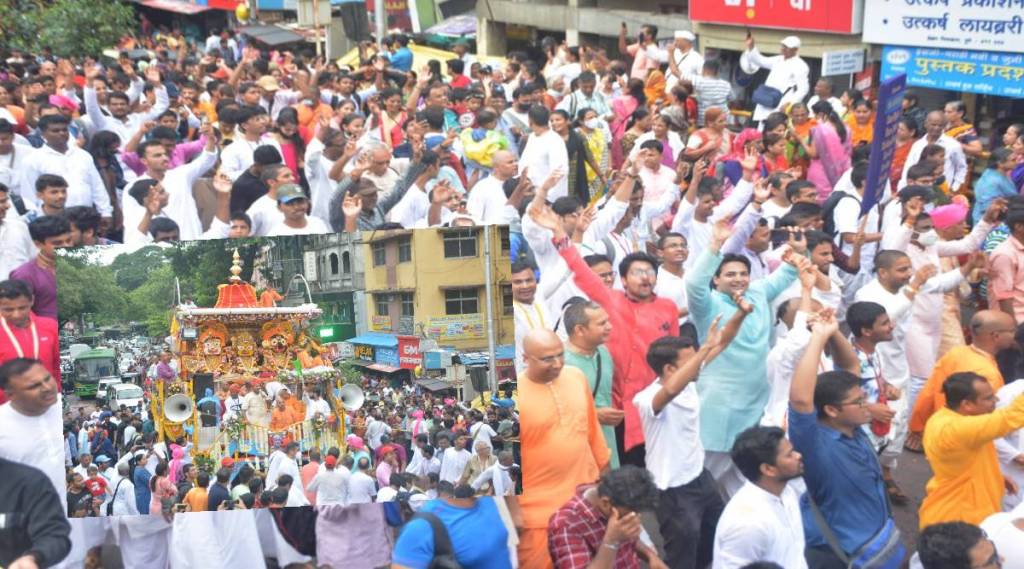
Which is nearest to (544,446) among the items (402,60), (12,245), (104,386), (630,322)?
(630,322)

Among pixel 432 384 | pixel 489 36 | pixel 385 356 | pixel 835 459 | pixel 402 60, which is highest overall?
pixel 489 36

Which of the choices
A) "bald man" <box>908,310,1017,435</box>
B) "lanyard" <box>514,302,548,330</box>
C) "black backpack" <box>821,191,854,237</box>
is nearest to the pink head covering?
"black backpack" <box>821,191,854,237</box>

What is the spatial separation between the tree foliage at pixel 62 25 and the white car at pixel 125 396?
15717 millimetres

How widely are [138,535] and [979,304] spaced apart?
18.9 feet

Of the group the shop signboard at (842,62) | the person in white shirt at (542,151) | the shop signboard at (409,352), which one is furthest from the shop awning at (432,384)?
the shop signboard at (842,62)

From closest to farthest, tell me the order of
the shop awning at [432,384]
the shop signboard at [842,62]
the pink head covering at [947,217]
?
the shop awning at [432,384] → the pink head covering at [947,217] → the shop signboard at [842,62]

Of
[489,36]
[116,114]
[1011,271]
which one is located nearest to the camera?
[1011,271]

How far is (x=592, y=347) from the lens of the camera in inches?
227

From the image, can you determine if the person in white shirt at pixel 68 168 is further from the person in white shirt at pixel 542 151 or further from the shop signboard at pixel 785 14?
the shop signboard at pixel 785 14

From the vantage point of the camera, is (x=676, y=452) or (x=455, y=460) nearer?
(x=455, y=460)

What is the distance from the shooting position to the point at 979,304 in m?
8.64

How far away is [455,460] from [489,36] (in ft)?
69.8

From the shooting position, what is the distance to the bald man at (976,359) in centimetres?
629

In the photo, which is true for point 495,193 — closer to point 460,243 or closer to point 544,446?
point 460,243
